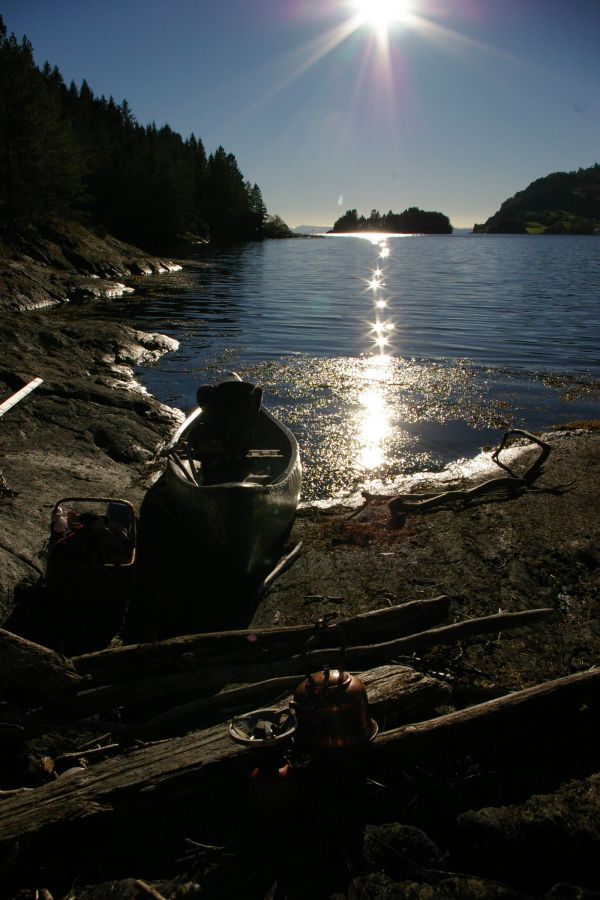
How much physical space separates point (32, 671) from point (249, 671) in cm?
165

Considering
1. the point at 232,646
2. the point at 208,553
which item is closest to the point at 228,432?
the point at 208,553

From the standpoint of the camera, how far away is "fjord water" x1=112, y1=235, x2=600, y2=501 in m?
13.8

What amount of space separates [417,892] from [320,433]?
11721 millimetres

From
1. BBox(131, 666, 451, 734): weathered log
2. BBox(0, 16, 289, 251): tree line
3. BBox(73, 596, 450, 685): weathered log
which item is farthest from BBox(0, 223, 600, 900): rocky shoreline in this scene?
BBox(0, 16, 289, 251): tree line

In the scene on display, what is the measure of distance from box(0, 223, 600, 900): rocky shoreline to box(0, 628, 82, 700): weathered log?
48 centimetres

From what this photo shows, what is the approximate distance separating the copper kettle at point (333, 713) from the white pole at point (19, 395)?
10134mm

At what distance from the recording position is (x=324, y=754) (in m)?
3.58

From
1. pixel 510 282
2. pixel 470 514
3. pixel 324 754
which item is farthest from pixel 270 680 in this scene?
pixel 510 282

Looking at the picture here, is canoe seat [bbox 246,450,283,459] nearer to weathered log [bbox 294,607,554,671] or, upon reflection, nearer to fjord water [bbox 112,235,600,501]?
fjord water [bbox 112,235,600,501]

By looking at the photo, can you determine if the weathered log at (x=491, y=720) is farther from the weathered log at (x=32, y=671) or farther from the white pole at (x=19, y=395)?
the white pole at (x=19, y=395)

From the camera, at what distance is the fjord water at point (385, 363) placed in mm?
13750

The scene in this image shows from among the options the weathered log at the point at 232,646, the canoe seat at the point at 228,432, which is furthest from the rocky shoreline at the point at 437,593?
the canoe seat at the point at 228,432

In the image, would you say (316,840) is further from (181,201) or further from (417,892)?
(181,201)

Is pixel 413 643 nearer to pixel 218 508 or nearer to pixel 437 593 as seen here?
pixel 437 593
